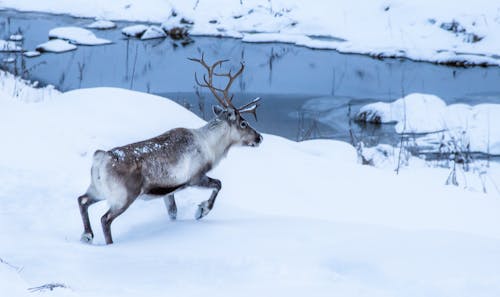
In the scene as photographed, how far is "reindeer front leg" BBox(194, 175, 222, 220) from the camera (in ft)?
19.1

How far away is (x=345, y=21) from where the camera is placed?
2231 cm

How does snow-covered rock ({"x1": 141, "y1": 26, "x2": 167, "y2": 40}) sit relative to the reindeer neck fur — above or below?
below

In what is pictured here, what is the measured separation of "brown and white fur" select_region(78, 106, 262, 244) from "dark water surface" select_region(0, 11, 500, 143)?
5.91 metres

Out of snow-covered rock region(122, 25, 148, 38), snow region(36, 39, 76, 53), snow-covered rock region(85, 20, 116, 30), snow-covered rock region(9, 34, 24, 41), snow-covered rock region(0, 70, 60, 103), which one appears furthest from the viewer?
snow-covered rock region(85, 20, 116, 30)

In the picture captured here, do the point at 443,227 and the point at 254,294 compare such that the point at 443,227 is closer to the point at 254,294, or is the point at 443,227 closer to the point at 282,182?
the point at 282,182

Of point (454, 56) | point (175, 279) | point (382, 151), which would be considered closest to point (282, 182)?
point (175, 279)

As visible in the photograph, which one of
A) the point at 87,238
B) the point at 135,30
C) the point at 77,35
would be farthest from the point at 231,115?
the point at 135,30

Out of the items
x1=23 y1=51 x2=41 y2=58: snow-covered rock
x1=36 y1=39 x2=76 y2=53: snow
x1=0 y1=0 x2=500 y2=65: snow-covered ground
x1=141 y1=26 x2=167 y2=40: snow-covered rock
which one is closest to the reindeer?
x1=23 y1=51 x2=41 y2=58: snow-covered rock

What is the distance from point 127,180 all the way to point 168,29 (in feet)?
54.6

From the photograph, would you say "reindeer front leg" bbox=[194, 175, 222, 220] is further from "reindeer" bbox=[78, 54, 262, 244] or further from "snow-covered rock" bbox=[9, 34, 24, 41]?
"snow-covered rock" bbox=[9, 34, 24, 41]

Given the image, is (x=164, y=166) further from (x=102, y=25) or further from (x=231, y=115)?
(x=102, y=25)

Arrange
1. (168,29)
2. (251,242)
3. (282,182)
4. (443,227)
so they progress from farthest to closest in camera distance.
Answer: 1. (168,29)
2. (282,182)
3. (443,227)
4. (251,242)

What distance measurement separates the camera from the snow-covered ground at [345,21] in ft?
65.0

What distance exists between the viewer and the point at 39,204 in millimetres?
5875
